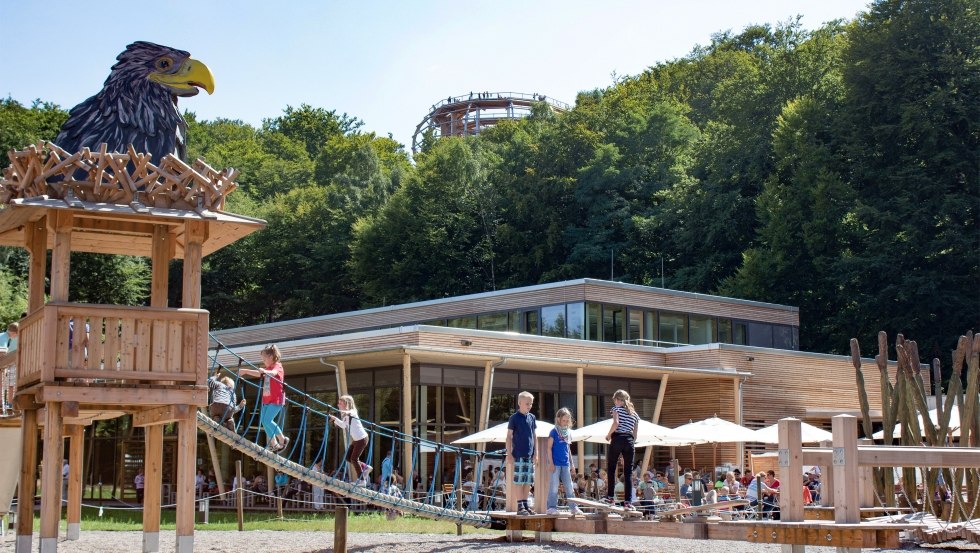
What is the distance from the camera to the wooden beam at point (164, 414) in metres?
14.0

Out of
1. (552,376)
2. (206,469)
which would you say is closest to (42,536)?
(552,376)

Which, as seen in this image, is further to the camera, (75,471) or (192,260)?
(75,471)

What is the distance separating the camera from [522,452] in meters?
16.8

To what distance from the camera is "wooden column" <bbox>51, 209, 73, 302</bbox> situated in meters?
13.6

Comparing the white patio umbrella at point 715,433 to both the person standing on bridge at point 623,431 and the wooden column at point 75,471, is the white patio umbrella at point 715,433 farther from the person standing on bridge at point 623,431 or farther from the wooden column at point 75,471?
the wooden column at point 75,471

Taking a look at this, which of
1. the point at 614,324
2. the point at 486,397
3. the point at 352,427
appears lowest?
the point at 352,427

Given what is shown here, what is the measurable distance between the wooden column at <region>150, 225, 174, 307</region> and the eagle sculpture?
62.4 inches

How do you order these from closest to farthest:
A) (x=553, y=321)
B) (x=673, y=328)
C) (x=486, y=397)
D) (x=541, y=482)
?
(x=541, y=482) → (x=486, y=397) → (x=553, y=321) → (x=673, y=328)

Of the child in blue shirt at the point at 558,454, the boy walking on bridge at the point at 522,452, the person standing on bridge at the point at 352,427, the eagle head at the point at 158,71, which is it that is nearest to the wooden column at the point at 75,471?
the person standing on bridge at the point at 352,427

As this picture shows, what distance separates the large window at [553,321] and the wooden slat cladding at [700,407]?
4024 millimetres

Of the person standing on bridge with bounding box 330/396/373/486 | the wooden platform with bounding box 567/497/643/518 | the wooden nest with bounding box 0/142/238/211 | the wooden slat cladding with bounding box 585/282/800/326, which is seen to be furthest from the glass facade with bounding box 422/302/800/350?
the wooden nest with bounding box 0/142/238/211

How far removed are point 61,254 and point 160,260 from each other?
1474 millimetres

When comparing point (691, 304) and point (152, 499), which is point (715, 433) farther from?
point (691, 304)

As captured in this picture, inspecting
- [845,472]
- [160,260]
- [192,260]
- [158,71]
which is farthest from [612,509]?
[158,71]
